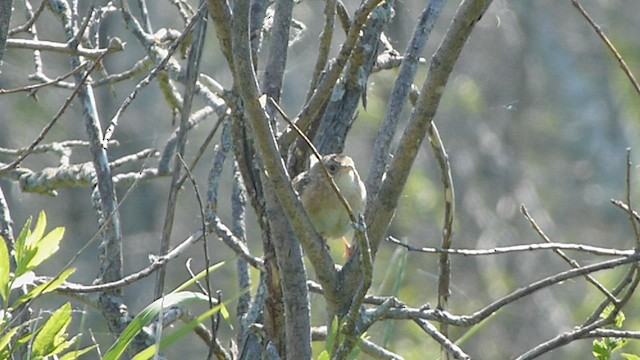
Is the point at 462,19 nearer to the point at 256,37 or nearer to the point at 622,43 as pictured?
the point at 256,37

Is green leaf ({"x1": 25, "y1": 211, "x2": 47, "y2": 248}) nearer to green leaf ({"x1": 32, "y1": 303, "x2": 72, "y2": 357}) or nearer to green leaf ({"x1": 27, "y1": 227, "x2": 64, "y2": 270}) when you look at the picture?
green leaf ({"x1": 27, "y1": 227, "x2": 64, "y2": 270})

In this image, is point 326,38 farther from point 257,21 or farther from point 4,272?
point 4,272

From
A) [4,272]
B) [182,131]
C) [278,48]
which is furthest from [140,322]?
[278,48]

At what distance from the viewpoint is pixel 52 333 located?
1841 mm

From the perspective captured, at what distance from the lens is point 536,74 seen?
1591 centimetres

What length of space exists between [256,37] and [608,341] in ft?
3.50

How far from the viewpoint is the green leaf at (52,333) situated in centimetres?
182

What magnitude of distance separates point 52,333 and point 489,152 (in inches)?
548

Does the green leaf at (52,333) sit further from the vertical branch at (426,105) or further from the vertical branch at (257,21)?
the vertical branch at (257,21)

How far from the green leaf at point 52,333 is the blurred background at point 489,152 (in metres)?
10.2

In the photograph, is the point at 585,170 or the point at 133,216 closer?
the point at 133,216

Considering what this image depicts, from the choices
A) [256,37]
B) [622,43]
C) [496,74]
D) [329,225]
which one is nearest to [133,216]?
[496,74]

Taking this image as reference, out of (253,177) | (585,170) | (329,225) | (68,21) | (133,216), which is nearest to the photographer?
(253,177)

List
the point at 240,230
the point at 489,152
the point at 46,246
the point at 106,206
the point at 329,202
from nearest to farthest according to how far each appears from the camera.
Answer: the point at 46,246
the point at 106,206
the point at 240,230
the point at 329,202
the point at 489,152
